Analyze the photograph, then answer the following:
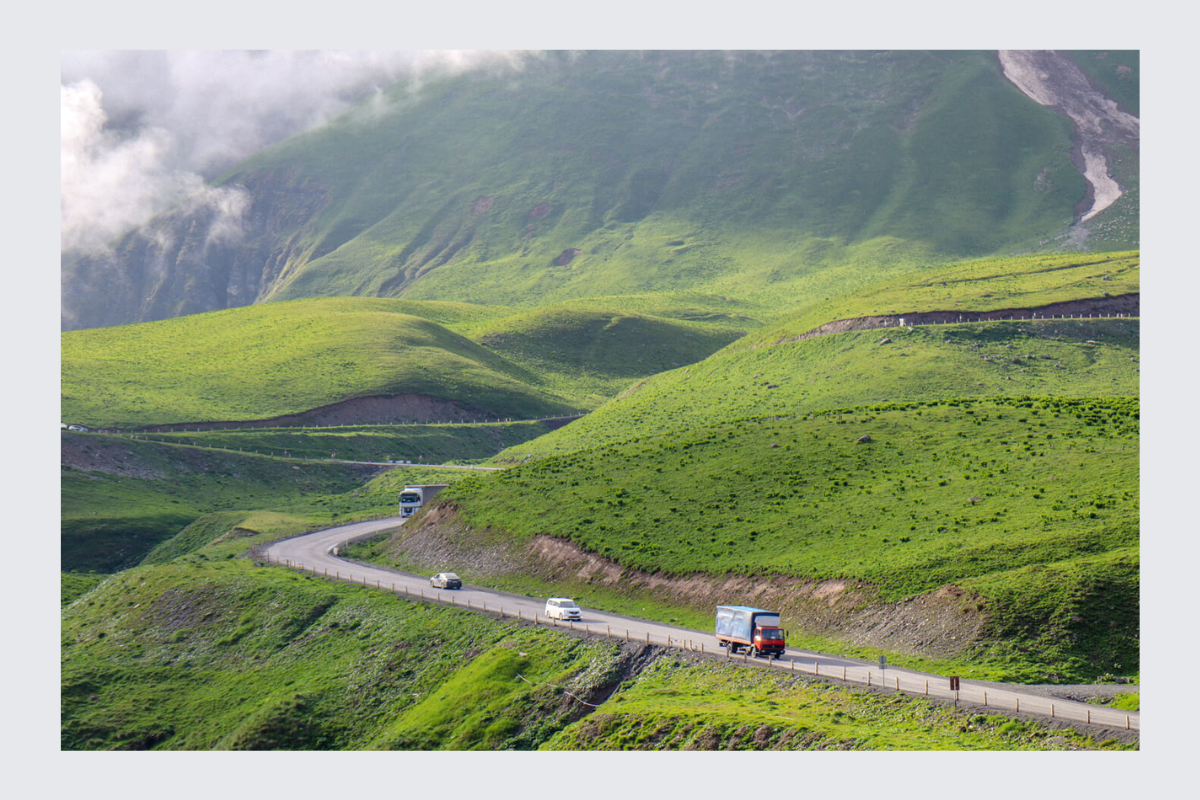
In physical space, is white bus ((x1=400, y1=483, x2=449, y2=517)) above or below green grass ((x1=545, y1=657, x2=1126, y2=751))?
above

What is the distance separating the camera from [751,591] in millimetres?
62812

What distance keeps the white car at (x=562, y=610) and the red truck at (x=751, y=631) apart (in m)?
10.0

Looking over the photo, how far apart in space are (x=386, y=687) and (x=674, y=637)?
15.9m

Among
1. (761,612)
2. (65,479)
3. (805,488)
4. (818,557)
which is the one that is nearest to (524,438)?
(65,479)

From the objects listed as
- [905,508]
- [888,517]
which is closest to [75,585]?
[888,517]

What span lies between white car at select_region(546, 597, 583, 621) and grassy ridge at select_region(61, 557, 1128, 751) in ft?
6.10

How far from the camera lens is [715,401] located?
140 m

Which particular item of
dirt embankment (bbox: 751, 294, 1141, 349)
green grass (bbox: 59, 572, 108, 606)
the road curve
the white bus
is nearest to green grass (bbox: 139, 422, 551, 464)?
the white bus

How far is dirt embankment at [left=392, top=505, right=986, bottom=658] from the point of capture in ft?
173

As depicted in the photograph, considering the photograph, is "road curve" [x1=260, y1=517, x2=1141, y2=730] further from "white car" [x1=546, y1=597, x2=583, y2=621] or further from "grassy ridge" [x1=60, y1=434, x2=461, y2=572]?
"grassy ridge" [x1=60, y1=434, x2=461, y2=572]

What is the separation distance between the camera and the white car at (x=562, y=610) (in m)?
60.9

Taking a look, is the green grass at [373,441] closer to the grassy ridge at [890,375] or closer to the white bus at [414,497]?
the grassy ridge at [890,375]

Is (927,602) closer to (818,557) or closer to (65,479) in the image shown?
(818,557)

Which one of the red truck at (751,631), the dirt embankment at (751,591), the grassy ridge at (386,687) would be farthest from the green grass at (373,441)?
the red truck at (751,631)
